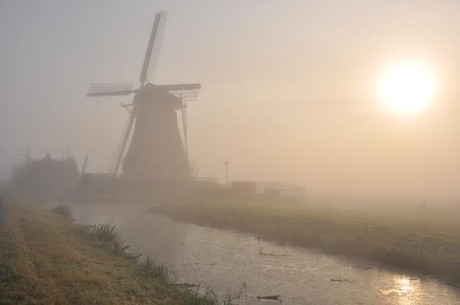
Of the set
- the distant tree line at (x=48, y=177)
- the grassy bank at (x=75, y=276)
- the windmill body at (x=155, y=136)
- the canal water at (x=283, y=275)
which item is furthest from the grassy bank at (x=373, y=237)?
the distant tree line at (x=48, y=177)

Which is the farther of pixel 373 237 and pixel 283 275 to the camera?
pixel 373 237

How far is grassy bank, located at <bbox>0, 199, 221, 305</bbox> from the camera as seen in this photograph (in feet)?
37.8

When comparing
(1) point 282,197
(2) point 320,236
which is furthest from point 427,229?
(1) point 282,197

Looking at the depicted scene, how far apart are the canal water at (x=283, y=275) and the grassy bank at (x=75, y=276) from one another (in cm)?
260

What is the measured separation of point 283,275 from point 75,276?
10.1 meters

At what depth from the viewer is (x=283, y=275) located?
20578mm

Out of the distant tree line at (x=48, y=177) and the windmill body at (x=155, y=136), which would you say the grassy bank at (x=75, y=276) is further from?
the distant tree line at (x=48, y=177)

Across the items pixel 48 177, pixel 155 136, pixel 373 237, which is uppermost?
pixel 155 136

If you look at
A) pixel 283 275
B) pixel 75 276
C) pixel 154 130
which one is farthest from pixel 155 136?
pixel 75 276

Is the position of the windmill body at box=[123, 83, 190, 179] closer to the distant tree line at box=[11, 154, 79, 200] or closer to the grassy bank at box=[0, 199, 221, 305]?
the distant tree line at box=[11, 154, 79, 200]

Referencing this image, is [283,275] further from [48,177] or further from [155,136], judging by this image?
[48,177]

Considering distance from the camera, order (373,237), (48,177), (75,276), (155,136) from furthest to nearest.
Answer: (48,177) < (155,136) < (373,237) < (75,276)

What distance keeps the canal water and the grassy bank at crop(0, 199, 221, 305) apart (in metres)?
2.60

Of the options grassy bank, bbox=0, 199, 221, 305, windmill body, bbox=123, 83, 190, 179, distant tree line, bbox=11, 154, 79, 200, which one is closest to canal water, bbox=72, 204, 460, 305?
grassy bank, bbox=0, 199, 221, 305
